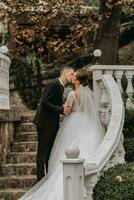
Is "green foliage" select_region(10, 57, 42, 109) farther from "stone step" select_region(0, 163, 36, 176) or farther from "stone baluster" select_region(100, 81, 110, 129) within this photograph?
"stone step" select_region(0, 163, 36, 176)

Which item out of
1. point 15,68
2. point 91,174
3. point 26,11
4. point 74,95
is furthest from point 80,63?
point 91,174

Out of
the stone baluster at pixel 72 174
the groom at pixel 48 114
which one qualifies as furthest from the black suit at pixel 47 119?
the stone baluster at pixel 72 174

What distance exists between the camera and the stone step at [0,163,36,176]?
9688 millimetres

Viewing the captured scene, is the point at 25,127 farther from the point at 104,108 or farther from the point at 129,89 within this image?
the point at 129,89

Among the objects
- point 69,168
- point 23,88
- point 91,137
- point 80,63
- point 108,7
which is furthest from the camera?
point 80,63

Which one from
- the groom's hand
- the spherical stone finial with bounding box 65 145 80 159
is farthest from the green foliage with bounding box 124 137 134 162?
the spherical stone finial with bounding box 65 145 80 159

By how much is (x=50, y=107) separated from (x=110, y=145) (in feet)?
4.25

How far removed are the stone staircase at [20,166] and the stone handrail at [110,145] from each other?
171 cm

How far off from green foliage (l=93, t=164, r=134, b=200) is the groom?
167cm

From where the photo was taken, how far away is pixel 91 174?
6.97m

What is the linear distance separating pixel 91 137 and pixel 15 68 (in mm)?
8542

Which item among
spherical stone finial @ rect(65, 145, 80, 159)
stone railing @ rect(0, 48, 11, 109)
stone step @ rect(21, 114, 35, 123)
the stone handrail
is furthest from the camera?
stone step @ rect(21, 114, 35, 123)

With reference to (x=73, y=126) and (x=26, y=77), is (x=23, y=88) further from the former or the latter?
(x=73, y=126)

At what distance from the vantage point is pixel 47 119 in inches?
344
